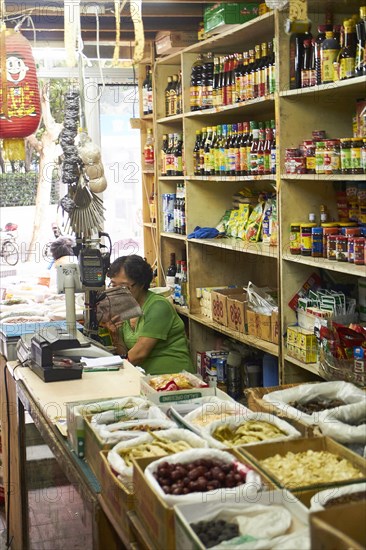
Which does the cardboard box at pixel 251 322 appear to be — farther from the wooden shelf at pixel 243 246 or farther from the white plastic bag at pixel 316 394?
the white plastic bag at pixel 316 394

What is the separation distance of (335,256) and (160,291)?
225cm

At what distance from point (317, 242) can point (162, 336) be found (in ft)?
3.67

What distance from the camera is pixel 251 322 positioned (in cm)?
505

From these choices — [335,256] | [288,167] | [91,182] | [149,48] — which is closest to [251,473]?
[335,256]

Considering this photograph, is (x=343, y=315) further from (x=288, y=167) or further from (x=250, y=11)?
(x=250, y=11)

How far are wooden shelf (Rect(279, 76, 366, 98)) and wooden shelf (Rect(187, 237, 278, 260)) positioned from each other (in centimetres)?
88

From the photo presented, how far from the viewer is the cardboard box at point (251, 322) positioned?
5012mm

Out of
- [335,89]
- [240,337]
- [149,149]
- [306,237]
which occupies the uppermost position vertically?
[335,89]

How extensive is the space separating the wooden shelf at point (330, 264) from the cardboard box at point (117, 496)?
69.3 inches

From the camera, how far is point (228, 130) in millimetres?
5461

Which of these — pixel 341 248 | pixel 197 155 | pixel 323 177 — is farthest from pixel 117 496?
pixel 197 155

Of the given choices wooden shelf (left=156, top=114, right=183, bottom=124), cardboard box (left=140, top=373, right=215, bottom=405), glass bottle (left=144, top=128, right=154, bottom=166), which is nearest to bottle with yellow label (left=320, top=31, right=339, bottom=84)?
cardboard box (left=140, top=373, right=215, bottom=405)

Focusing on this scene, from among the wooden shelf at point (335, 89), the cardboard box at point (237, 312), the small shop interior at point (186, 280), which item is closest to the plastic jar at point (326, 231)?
the small shop interior at point (186, 280)

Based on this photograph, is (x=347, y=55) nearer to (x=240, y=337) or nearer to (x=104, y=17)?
(x=240, y=337)
